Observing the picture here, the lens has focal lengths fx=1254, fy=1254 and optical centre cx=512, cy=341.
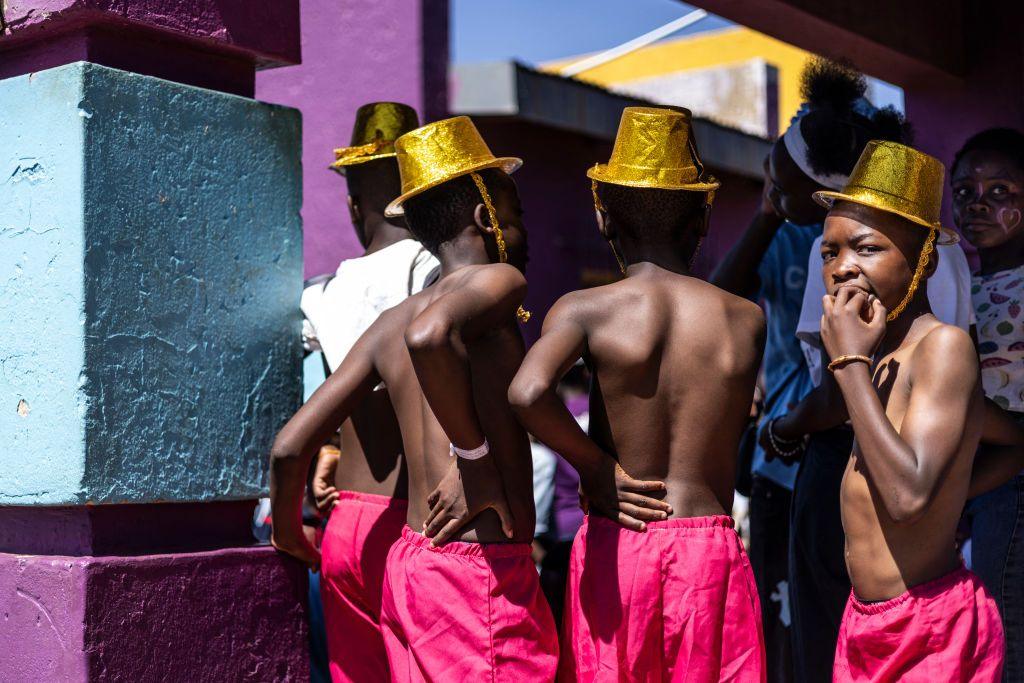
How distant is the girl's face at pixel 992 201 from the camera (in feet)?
12.2

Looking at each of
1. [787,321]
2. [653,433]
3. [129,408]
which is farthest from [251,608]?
[787,321]

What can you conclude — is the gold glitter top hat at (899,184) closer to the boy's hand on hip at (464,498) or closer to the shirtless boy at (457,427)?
the shirtless boy at (457,427)

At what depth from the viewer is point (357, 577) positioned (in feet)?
11.4

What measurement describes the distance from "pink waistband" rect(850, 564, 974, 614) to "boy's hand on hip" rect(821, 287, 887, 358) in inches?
21.3

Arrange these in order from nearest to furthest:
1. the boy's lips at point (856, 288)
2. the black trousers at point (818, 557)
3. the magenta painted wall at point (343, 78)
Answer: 1. the boy's lips at point (856, 288)
2. the black trousers at point (818, 557)
3. the magenta painted wall at point (343, 78)

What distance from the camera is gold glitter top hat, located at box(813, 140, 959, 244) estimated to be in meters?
2.97

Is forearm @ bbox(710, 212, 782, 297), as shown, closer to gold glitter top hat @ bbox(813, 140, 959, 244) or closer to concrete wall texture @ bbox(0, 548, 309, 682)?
gold glitter top hat @ bbox(813, 140, 959, 244)

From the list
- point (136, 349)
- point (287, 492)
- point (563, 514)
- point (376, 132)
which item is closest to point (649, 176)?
point (376, 132)

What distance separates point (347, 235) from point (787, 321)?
195 centimetres

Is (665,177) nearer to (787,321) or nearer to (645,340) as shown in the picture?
(645,340)

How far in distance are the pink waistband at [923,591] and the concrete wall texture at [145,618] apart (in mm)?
1604

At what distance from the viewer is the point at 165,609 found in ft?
10.4

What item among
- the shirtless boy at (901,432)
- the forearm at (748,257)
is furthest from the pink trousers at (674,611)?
the forearm at (748,257)

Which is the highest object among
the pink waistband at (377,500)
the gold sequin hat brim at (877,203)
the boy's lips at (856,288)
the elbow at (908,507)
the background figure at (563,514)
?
the gold sequin hat brim at (877,203)
